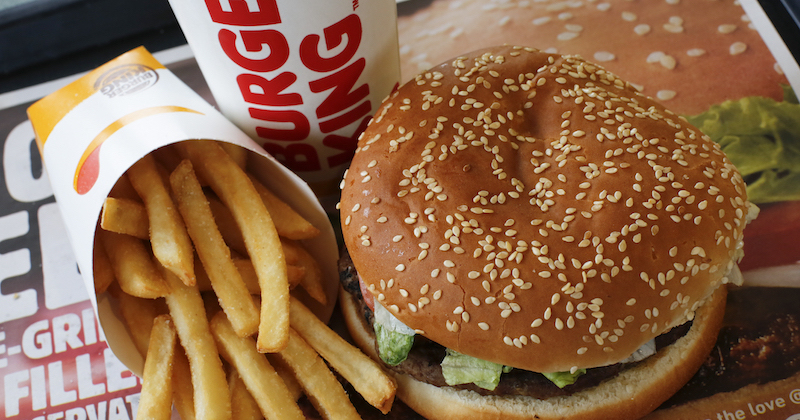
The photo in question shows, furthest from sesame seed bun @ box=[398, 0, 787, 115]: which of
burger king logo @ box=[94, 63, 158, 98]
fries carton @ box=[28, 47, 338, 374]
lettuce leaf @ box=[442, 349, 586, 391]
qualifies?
lettuce leaf @ box=[442, 349, 586, 391]

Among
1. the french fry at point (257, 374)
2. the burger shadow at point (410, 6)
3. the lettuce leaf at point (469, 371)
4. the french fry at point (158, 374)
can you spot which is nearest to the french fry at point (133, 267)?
the french fry at point (158, 374)

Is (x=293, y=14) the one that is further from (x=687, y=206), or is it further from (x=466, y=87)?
(x=687, y=206)

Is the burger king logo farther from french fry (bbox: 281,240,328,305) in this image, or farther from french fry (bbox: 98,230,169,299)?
french fry (bbox: 281,240,328,305)

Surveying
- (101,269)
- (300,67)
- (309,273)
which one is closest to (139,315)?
(101,269)

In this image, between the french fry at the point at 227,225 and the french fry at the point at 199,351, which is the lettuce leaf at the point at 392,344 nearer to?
the french fry at the point at 199,351

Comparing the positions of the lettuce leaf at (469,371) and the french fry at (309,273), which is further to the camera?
the french fry at (309,273)

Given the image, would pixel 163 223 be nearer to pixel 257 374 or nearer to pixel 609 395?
pixel 257 374
